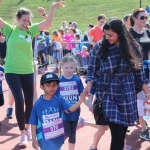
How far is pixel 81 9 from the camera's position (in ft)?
148

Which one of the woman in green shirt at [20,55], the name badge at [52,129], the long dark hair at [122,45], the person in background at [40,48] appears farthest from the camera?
the person in background at [40,48]

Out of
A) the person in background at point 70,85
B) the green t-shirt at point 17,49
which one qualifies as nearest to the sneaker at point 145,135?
the person in background at point 70,85

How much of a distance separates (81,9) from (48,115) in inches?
1653

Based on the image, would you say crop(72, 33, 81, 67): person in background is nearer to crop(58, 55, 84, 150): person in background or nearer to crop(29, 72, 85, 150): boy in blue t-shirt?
crop(58, 55, 84, 150): person in background

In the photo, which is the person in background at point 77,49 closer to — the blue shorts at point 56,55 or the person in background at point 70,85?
the blue shorts at point 56,55

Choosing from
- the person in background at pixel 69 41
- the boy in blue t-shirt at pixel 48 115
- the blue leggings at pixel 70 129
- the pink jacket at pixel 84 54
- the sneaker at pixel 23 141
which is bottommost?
the sneaker at pixel 23 141

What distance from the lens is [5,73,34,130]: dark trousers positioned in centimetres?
544

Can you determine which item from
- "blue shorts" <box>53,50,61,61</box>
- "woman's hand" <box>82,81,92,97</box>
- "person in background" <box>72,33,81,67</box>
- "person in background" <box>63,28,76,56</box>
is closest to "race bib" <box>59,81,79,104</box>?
"woman's hand" <box>82,81,92,97</box>

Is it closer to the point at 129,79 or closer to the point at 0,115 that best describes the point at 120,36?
the point at 129,79

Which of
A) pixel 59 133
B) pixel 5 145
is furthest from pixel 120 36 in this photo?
pixel 5 145

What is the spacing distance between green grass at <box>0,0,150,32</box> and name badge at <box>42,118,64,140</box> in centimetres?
3363

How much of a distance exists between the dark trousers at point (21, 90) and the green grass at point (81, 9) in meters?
32.1

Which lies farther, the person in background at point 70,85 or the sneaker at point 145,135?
the sneaker at point 145,135

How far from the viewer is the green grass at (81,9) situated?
134ft
